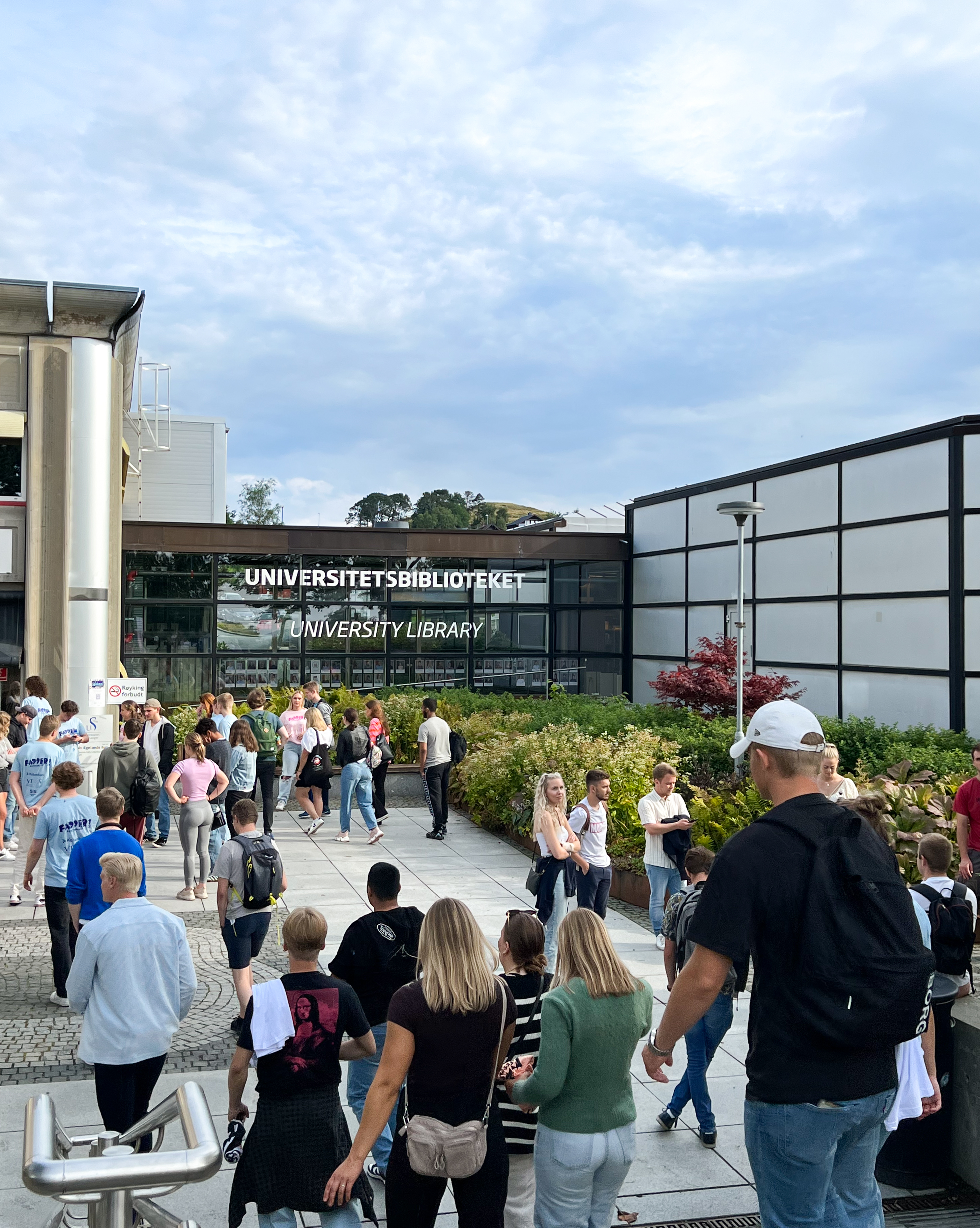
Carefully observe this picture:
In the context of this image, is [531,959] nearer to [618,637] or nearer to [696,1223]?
[696,1223]

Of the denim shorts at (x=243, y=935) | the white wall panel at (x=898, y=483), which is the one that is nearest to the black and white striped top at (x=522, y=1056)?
the denim shorts at (x=243, y=935)

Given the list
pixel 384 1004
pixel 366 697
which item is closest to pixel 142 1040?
pixel 384 1004

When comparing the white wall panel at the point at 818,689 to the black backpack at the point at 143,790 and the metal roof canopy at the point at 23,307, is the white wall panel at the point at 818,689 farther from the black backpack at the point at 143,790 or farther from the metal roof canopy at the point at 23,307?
the metal roof canopy at the point at 23,307

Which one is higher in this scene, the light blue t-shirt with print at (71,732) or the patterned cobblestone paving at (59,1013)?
the light blue t-shirt with print at (71,732)

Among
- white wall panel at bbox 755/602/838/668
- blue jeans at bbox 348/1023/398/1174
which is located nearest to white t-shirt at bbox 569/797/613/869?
blue jeans at bbox 348/1023/398/1174

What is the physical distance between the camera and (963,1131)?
5.47 metres

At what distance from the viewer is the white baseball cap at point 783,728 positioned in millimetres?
3053

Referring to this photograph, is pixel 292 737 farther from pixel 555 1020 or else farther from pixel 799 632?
pixel 555 1020

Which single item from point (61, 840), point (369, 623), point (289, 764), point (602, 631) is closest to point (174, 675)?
point (369, 623)

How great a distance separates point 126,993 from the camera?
4953 mm

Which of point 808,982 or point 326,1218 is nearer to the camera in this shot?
point 808,982

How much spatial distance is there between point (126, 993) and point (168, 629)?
20.1m

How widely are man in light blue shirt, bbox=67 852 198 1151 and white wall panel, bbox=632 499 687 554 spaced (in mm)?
20620

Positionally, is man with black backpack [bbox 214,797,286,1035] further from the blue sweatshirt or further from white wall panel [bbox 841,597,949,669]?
white wall panel [bbox 841,597,949,669]
